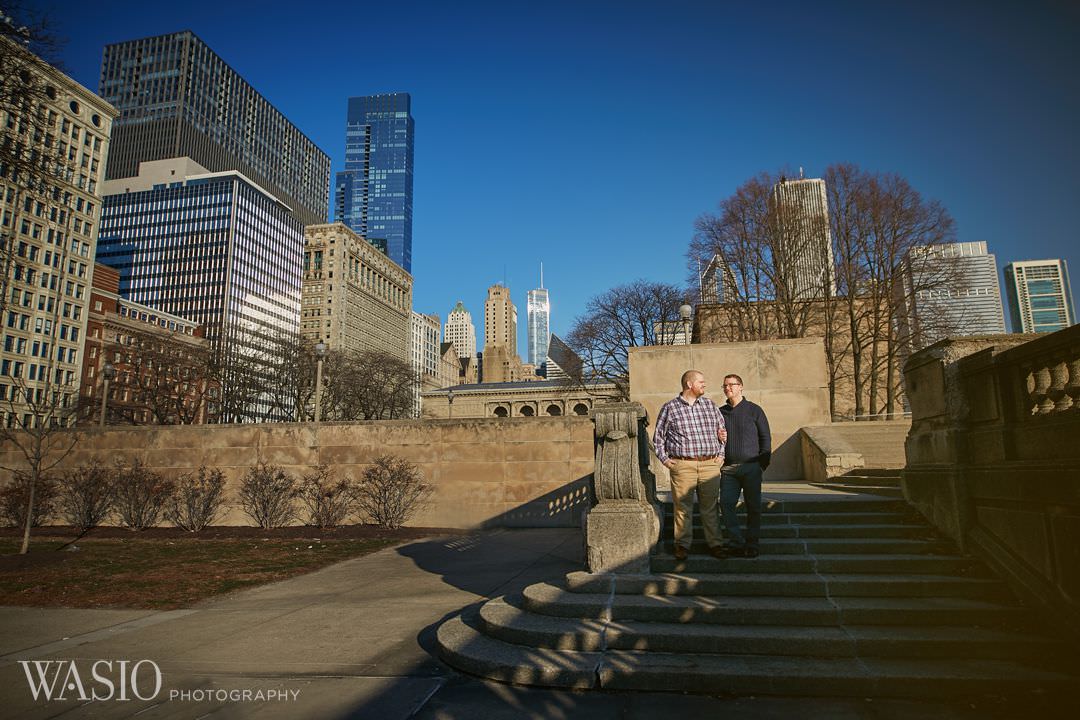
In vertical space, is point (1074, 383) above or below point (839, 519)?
above

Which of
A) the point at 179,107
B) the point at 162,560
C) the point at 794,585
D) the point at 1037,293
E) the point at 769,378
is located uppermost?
the point at 179,107

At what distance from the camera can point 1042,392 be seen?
4586mm

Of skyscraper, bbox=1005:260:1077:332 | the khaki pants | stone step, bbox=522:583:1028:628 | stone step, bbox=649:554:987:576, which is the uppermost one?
skyscraper, bbox=1005:260:1077:332

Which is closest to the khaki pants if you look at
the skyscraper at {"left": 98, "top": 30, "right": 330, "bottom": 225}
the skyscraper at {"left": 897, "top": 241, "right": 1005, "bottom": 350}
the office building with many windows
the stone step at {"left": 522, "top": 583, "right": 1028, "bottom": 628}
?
the stone step at {"left": 522, "top": 583, "right": 1028, "bottom": 628}

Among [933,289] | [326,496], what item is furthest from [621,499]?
[933,289]

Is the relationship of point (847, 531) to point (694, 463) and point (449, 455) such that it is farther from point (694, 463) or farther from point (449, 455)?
point (449, 455)

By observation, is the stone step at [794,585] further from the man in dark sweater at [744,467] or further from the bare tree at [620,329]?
the bare tree at [620,329]

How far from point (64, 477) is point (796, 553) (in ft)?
60.8

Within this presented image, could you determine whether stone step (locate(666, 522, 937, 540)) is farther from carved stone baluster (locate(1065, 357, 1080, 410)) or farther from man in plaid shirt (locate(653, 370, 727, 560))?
carved stone baluster (locate(1065, 357, 1080, 410))

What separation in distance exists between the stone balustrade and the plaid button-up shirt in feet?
7.57

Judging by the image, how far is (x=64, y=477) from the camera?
15.4 meters

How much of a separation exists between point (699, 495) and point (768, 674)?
6.66 ft

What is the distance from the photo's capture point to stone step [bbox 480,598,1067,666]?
159 inches

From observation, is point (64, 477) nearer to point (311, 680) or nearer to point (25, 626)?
point (25, 626)
